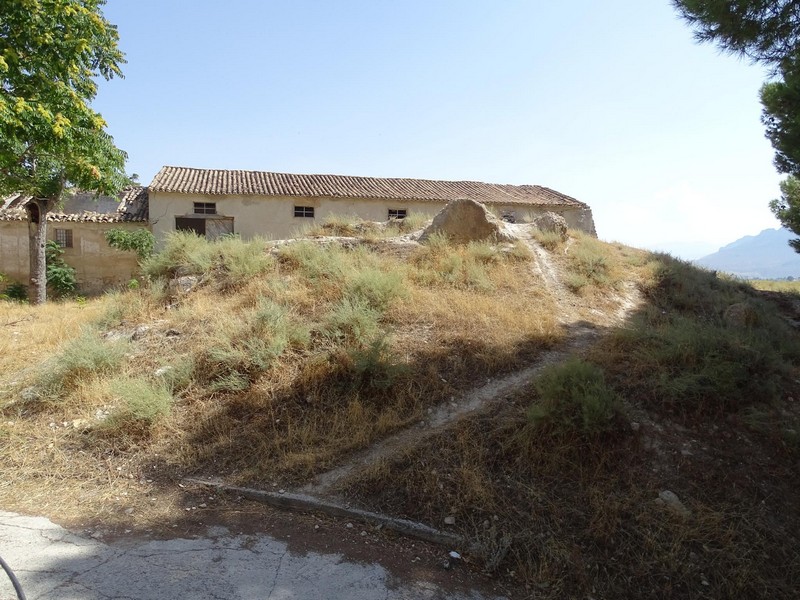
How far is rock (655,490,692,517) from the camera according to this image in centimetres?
321

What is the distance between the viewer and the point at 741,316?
7.02m

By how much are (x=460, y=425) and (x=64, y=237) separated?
58.8 ft

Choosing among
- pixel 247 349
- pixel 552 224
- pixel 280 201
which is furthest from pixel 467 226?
pixel 280 201

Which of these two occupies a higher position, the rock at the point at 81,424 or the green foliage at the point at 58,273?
the green foliage at the point at 58,273

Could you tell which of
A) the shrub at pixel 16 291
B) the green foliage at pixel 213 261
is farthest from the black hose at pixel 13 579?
the shrub at pixel 16 291

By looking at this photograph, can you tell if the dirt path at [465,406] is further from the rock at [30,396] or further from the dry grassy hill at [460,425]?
the rock at [30,396]

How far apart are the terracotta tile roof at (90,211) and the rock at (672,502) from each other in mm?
18147

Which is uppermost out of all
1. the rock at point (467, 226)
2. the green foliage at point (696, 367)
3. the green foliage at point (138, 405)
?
the rock at point (467, 226)

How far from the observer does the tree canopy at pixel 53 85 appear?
21.9 feet

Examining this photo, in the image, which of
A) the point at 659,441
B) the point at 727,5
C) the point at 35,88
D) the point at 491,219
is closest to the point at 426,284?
the point at 491,219

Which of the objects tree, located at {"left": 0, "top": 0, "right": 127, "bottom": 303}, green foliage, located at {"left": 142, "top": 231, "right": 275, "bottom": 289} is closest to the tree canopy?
tree, located at {"left": 0, "top": 0, "right": 127, "bottom": 303}

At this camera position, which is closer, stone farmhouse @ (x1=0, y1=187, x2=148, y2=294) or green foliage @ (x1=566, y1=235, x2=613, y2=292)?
green foliage @ (x1=566, y1=235, x2=613, y2=292)

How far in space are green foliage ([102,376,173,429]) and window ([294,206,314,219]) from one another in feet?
47.5

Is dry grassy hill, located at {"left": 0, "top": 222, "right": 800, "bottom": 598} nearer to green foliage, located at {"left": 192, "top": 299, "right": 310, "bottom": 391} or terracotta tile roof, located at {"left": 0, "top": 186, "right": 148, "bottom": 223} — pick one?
green foliage, located at {"left": 192, "top": 299, "right": 310, "bottom": 391}
